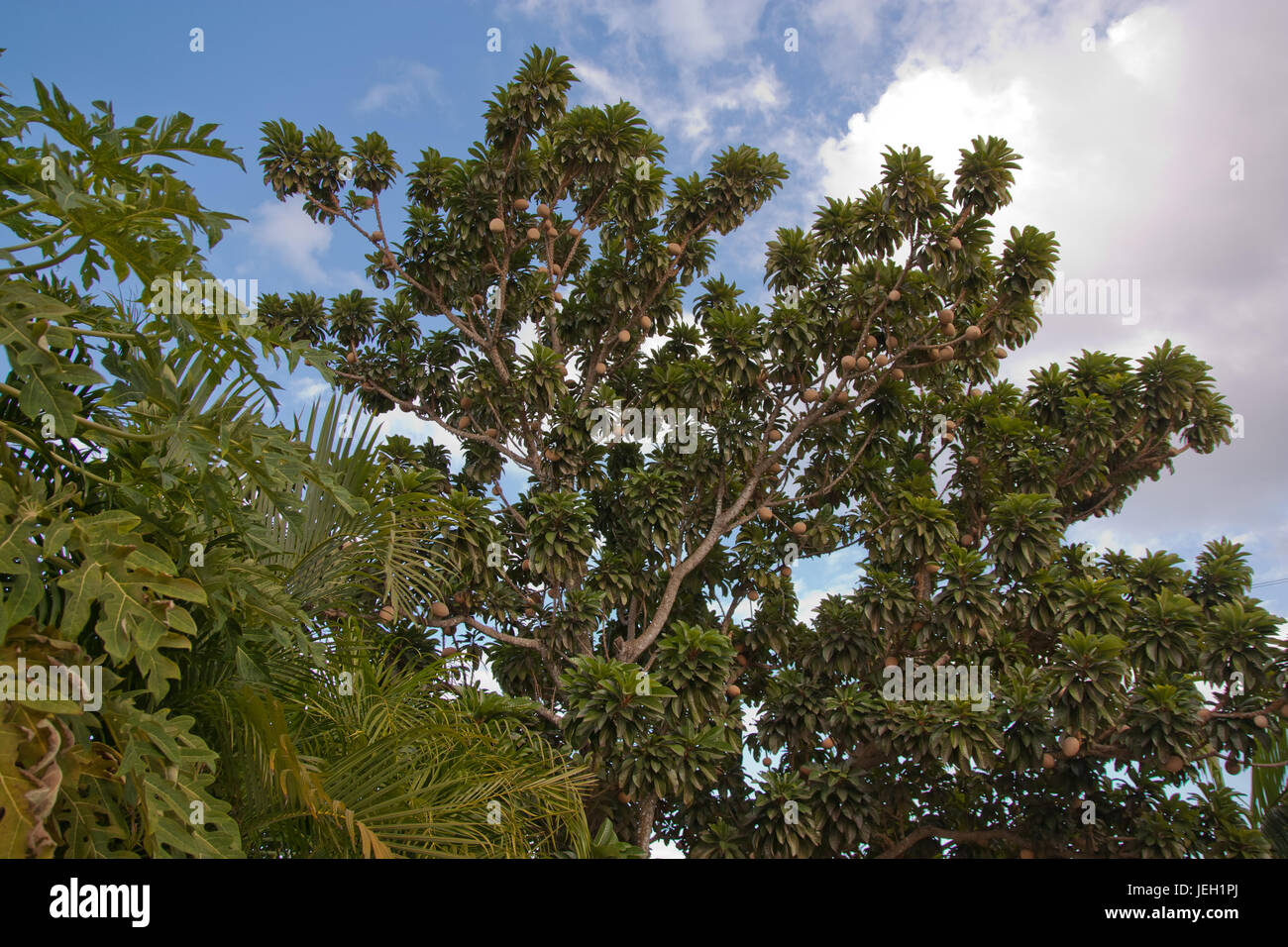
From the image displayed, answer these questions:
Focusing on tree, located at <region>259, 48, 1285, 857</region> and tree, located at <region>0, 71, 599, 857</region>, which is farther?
tree, located at <region>259, 48, 1285, 857</region>

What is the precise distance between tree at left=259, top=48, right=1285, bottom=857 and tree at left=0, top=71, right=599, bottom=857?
12.7 feet

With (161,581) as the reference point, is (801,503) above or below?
above

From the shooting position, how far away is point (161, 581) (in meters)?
2.59

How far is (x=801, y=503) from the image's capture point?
10711mm

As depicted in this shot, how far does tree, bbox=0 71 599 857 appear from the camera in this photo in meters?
2.46

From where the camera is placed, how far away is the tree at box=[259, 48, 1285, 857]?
8.09m

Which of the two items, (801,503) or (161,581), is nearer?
(161,581)

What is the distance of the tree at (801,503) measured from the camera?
8086 millimetres

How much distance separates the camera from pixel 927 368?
395 inches

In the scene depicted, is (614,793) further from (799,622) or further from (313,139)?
(313,139)

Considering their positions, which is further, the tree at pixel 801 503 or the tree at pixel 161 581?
the tree at pixel 801 503

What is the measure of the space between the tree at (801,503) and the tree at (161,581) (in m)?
3.87

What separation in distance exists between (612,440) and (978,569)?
420 centimetres

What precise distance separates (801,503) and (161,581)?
28.7 feet
